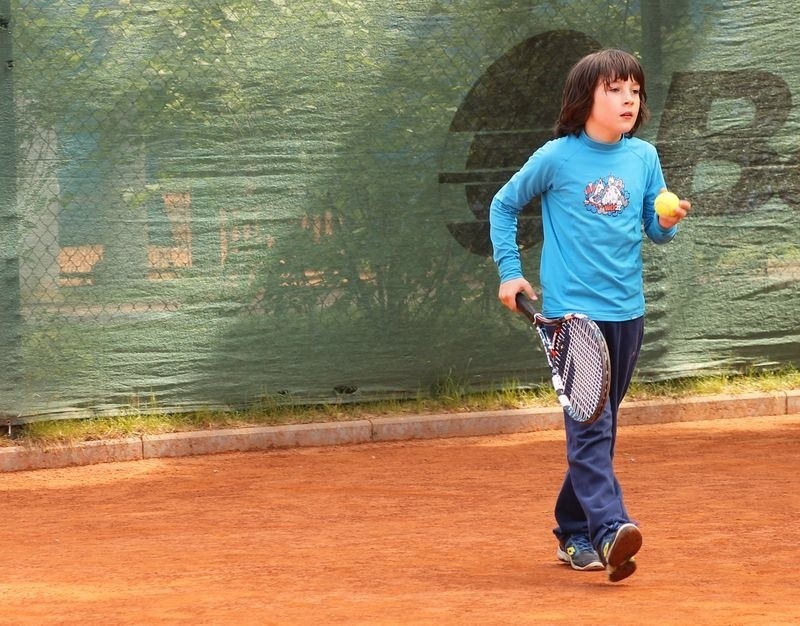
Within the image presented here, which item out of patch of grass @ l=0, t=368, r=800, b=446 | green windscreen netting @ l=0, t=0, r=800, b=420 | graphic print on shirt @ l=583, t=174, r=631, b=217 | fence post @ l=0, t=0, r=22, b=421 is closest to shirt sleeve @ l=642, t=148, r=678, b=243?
graphic print on shirt @ l=583, t=174, r=631, b=217

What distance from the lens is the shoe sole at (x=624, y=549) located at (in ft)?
13.4

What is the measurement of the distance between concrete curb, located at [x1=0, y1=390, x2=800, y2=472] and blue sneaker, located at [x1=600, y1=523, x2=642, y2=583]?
2947 mm

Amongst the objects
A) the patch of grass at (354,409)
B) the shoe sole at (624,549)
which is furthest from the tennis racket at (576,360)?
the patch of grass at (354,409)

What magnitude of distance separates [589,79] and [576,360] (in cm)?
88

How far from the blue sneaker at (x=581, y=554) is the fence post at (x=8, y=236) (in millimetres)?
3210

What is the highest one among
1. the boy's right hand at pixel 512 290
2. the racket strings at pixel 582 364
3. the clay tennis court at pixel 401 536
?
the boy's right hand at pixel 512 290

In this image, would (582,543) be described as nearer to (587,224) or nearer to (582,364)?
(582,364)

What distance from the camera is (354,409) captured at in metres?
7.25

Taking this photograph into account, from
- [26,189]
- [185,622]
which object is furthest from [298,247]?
[185,622]

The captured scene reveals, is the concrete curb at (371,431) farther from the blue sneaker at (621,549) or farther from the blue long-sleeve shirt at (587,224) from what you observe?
the blue sneaker at (621,549)

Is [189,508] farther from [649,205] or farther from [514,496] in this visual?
[649,205]

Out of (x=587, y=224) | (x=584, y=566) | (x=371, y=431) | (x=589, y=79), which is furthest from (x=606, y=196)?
(x=371, y=431)

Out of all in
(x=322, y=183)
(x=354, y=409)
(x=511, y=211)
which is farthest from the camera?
(x=354, y=409)

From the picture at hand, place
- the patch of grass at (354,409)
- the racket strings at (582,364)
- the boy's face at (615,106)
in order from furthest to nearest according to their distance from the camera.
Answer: the patch of grass at (354,409) → the boy's face at (615,106) → the racket strings at (582,364)
